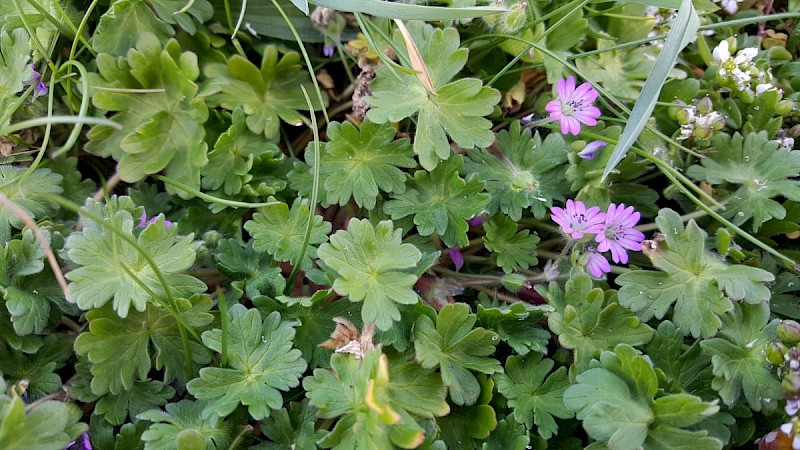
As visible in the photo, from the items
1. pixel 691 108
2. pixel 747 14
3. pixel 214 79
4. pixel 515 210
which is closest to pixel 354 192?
pixel 515 210

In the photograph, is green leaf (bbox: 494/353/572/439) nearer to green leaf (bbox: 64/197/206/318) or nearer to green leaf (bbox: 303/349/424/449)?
green leaf (bbox: 303/349/424/449)

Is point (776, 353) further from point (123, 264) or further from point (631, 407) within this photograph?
point (123, 264)

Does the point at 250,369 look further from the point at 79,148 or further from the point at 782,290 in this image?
the point at 782,290

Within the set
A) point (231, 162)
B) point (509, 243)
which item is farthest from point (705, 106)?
point (231, 162)

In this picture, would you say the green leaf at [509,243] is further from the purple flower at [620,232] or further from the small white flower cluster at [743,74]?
the small white flower cluster at [743,74]

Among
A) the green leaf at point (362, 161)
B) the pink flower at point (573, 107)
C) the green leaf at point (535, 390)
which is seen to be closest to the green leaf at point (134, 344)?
the green leaf at point (362, 161)

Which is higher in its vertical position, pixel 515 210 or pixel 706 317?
pixel 515 210
